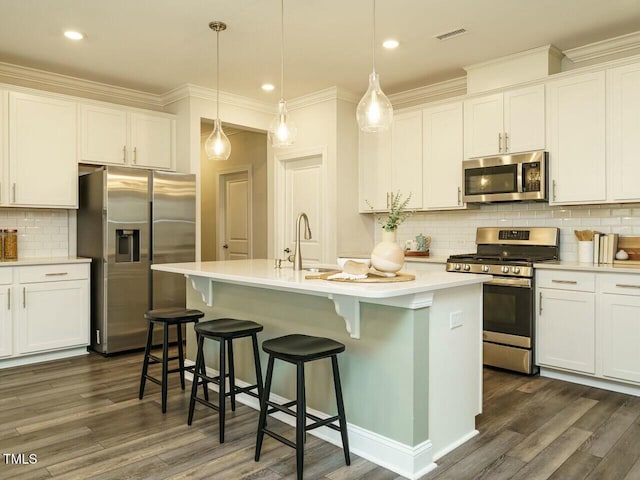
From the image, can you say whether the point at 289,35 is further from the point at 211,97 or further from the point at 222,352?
the point at 222,352

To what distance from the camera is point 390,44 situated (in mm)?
4188

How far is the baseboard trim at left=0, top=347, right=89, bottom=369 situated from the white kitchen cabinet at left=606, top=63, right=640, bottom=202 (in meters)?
4.92

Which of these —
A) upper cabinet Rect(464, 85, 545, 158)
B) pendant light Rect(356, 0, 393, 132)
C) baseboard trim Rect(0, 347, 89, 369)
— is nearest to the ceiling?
upper cabinet Rect(464, 85, 545, 158)

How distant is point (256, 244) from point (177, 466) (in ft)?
14.5

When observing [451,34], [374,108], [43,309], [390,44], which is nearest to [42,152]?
[43,309]

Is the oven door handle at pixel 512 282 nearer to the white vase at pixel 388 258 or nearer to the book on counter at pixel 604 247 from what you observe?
the book on counter at pixel 604 247

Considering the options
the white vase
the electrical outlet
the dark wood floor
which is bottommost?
the dark wood floor

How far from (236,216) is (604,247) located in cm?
477

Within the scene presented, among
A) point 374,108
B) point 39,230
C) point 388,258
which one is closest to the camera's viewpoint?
point 388,258

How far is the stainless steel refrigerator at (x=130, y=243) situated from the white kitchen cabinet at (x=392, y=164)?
2029 mm

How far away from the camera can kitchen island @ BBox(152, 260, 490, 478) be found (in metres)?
2.39

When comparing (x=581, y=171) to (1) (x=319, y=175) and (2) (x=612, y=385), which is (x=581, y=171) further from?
(1) (x=319, y=175)

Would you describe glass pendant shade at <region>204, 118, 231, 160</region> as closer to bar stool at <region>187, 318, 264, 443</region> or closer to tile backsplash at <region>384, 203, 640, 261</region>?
bar stool at <region>187, 318, 264, 443</region>

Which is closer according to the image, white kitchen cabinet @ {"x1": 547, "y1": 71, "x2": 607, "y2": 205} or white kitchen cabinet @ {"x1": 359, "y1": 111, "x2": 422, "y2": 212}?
white kitchen cabinet @ {"x1": 547, "y1": 71, "x2": 607, "y2": 205}
